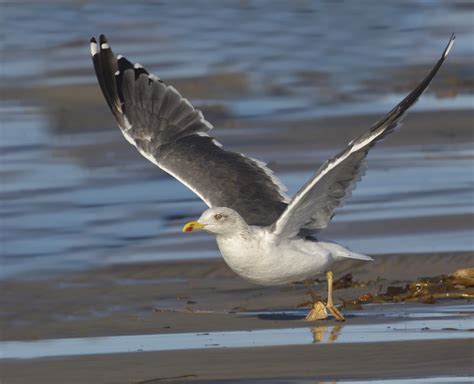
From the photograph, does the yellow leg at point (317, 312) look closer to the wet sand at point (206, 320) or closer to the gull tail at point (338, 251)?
the wet sand at point (206, 320)

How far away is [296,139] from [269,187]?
16.8ft

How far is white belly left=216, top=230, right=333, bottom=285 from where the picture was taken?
9.24m

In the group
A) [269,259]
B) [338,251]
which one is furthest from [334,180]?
[269,259]

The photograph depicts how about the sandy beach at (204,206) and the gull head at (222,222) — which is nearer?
the sandy beach at (204,206)

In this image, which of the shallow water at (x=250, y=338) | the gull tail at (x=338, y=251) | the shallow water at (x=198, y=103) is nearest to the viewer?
the shallow water at (x=250, y=338)

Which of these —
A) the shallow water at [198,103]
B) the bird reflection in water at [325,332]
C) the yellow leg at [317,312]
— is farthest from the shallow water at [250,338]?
the shallow water at [198,103]

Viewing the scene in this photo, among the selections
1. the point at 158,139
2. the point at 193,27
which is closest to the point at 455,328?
the point at 158,139

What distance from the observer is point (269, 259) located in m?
9.26

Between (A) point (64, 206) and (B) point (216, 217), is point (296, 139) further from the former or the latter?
(B) point (216, 217)

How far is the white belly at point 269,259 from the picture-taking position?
30.3 ft

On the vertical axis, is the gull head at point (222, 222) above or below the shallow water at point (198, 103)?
below

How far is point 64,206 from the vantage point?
13.0 meters

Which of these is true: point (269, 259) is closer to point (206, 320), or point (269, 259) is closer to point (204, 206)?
point (206, 320)

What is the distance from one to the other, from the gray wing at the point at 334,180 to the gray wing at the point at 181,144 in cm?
55
